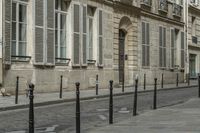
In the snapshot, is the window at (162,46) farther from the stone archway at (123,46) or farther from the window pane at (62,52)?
the window pane at (62,52)

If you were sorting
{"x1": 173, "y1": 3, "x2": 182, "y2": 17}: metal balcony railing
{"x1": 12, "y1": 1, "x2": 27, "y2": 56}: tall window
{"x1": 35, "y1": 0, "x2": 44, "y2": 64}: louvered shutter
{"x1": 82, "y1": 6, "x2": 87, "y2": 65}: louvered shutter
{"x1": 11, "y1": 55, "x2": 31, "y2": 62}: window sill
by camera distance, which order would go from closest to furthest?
{"x1": 11, "y1": 55, "x2": 31, "y2": 62}: window sill < {"x1": 12, "y1": 1, "x2": 27, "y2": 56}: tall window < {"x1": 35, "y1": 0, "x2": 44, "y2": 64}: louvered shutter < {"x1": 82, "y1": 6, "x2": 87, "y2": 65}: louvered shutter < {"x1": 173, "y1": 3, "x2": 182, "y2": 17}: metal balcony railing

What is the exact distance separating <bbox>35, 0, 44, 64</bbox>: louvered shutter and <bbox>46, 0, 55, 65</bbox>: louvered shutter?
61 cm

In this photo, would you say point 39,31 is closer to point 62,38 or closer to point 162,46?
point 62,38

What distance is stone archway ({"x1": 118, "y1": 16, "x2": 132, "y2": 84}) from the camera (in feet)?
115

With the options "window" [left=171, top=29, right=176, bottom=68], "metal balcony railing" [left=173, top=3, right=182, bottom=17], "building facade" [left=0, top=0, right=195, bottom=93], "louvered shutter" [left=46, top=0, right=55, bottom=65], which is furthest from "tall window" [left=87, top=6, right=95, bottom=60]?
"metal balcony railing" [left=173, top=3, right=182, bottom=17]

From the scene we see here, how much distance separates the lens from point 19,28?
23.8 m

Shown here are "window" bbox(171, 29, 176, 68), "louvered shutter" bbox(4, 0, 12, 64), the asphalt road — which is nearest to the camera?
the asphalt road

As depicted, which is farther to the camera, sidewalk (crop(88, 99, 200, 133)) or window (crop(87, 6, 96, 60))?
window (crop(87, 6, 96, 60))

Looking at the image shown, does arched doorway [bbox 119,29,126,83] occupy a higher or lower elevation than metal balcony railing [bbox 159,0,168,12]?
lower

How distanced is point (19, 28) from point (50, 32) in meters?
2.29

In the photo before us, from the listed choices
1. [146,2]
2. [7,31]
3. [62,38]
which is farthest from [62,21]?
[146,2]

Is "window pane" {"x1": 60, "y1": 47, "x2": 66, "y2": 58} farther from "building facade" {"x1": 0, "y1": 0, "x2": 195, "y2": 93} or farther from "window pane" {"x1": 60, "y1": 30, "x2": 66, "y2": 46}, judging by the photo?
"window pane" {"x1": 60, "y1": 30, "x2": 66, "y2": 46}

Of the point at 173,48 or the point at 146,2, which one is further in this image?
the point at 173,48

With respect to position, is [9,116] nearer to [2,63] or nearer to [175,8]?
[2,63]
